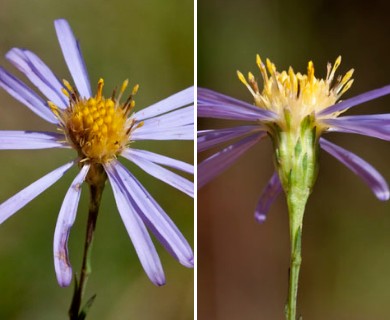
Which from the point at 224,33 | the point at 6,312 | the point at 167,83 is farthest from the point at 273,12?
the point at 6,312

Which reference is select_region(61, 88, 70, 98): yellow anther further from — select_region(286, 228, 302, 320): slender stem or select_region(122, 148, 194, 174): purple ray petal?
select_region(286, 228, 302, 320): slender stem

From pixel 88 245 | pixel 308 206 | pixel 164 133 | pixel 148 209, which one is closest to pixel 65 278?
pixel 88 245

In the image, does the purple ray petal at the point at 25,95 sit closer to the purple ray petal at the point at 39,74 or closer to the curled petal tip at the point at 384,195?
the purple ray petal at the point at 39,74

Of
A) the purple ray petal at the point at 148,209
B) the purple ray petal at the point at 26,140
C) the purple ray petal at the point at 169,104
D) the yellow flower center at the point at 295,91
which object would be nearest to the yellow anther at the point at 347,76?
the yellow flower center at the point at 295,91

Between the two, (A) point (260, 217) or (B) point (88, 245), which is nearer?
(B) point (88, 245)

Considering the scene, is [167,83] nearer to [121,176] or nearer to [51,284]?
[121,176]

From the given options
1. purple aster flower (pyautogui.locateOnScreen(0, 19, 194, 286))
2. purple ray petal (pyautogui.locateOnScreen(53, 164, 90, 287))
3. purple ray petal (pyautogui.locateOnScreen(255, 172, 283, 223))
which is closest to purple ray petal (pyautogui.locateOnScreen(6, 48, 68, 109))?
purple aster flower (pyautogui.locateOnScreen(0, 19, 194, 286))

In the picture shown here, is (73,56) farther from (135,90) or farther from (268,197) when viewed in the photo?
(268,197)
